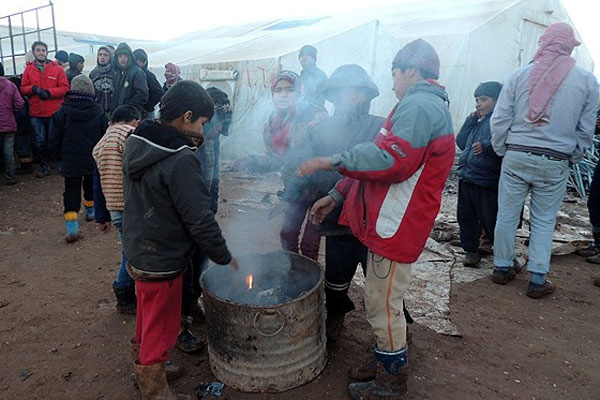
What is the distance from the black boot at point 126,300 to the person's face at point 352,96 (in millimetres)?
2292

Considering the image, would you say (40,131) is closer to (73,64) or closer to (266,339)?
(73,64)

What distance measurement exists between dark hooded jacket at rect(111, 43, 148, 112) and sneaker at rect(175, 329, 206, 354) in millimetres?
4175

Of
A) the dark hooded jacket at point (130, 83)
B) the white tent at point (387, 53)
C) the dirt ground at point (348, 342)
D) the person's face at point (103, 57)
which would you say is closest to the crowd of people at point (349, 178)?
the dirt ground at point (348, 342)

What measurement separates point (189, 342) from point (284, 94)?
208 cm

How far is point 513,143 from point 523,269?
1.50 meters

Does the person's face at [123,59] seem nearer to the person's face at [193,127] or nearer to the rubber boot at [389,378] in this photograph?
the person's face at [193,127]

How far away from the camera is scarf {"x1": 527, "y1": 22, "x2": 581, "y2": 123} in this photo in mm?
3494

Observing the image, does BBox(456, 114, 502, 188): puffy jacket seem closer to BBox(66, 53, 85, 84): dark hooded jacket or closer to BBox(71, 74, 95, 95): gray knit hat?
BBox(71, 74, 95, 95): gray knit hat

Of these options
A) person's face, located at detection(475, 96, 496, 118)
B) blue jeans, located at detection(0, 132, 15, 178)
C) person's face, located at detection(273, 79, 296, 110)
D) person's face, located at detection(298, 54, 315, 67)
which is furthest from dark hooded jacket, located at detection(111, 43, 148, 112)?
person's face, located at detection(475, 96, 496, 118)

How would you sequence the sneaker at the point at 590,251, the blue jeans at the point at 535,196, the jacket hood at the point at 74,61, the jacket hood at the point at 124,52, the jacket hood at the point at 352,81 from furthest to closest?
the jacket hood at the point at 74,61
the jacket hood at the point at 124,52
the sneaker at the point at 590,251
the blue jeans at the point at 535,196
the jacket hood at the point at 352,81

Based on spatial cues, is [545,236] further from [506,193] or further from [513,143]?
[513,143]

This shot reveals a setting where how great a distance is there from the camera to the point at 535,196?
375cm

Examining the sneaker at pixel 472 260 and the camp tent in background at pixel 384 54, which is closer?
the sneaker at pixel 472 260

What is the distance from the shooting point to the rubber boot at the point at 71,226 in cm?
502
